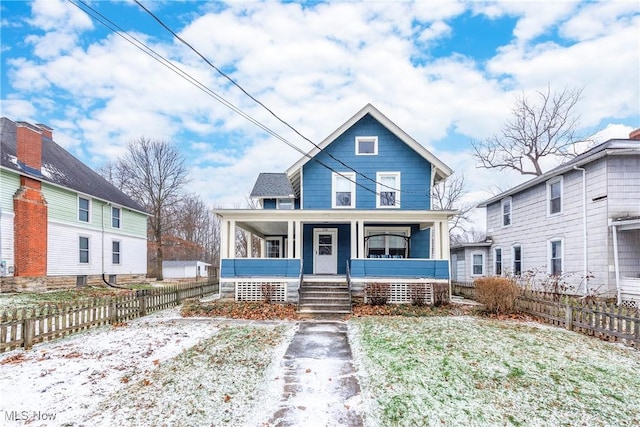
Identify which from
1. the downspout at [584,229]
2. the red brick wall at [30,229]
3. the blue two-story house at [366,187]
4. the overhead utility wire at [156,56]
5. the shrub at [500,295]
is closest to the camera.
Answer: the overhead utility wire at [156,56]

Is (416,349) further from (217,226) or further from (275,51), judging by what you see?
(217,226)

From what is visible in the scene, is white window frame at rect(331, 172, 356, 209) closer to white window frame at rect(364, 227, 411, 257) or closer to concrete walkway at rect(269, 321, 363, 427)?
white window frame at rect(364, 227, 411, 257)

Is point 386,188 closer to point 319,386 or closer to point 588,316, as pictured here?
point 588,316

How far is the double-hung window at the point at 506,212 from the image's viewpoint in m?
17.5

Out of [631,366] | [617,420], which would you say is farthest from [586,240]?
[617,420]

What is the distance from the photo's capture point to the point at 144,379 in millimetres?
4898

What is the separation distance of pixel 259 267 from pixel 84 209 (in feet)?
43.6

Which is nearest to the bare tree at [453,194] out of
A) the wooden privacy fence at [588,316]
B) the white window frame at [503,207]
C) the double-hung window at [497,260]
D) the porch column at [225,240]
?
the double-hung window at [497,260]

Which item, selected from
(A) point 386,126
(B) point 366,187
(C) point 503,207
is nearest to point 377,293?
(B) point 366,187

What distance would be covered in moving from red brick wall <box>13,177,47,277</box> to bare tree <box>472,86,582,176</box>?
28.6 metres

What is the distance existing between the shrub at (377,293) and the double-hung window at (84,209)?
16.7 metres

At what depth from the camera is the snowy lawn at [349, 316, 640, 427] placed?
3902mm

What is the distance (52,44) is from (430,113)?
664 inches

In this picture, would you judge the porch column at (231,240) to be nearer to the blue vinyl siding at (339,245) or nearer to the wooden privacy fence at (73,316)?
the wooden privacy fence at (73,316)
